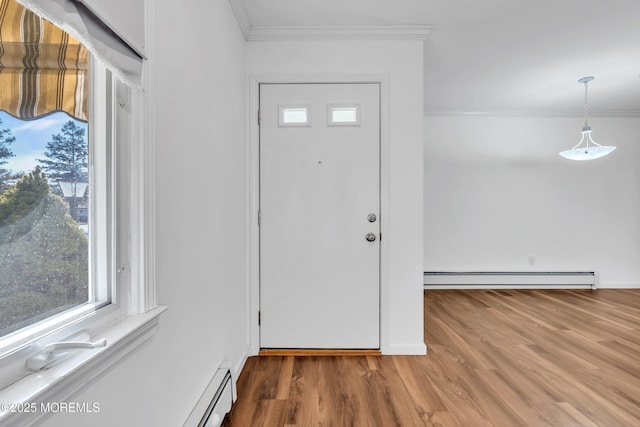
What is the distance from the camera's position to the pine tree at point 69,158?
0.74 metres

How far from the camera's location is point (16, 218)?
0.65 m

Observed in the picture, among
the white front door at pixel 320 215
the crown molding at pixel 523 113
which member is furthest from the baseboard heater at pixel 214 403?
Answer: the crown molding at pixel 523 113

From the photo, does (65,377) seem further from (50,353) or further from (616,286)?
(616,286)

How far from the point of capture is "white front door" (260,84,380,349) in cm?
235

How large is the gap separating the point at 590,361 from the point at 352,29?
301 centimetres

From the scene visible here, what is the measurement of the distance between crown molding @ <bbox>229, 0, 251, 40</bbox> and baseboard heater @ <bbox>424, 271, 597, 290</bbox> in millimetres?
3569

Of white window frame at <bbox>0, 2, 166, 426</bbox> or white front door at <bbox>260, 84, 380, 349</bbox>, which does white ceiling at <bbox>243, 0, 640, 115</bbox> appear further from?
white window frame at <bbox>0, 2, 166, 426</bbox>

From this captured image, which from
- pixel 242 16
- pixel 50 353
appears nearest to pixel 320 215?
pixel 242 16

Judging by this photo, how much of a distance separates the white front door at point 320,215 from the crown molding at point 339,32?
360mm

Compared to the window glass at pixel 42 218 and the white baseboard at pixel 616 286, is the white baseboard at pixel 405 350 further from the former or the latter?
the white baseboard at pixel 616 286

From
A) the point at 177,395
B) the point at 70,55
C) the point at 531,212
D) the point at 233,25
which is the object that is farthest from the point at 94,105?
the point at 531,212

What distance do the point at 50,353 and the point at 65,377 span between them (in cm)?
7

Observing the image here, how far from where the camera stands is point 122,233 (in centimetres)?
95

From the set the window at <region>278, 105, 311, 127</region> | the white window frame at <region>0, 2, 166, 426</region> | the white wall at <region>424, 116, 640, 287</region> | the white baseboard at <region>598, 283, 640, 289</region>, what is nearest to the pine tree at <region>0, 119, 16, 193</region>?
the white window frame at <region>0, 2, 166, 426</region>
